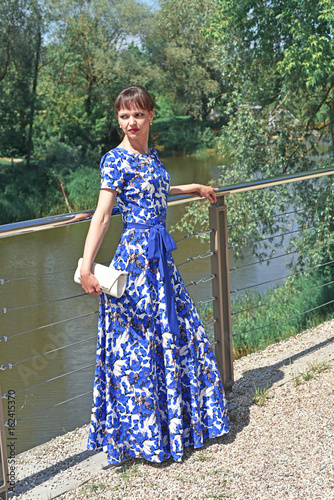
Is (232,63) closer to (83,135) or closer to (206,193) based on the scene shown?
(206,193)

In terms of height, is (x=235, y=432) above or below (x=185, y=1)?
below

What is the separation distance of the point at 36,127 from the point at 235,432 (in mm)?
22619

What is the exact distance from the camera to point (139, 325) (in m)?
2.61

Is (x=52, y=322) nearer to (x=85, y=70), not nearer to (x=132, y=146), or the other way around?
(x=132, y=146)

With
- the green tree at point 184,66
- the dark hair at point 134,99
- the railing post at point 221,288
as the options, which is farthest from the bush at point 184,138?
the dark hair at point 134,99

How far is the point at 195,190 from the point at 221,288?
590 mm

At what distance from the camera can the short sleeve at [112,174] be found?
2.51 metres

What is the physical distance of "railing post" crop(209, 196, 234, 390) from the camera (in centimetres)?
328

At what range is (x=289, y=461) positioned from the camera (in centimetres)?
262

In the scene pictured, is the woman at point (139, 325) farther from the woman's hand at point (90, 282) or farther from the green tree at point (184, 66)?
the green tree at point (184, 66)

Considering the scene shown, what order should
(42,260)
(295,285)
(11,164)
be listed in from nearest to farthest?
(295,285), (42,260), (11,164)

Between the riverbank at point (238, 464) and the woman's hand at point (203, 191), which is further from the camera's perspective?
the woman's hand at point (203, 191)

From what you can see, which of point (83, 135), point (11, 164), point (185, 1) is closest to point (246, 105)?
point (185, 1)

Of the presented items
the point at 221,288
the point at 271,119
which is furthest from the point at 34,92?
the point at 221,288
